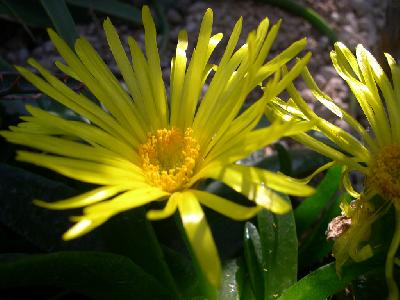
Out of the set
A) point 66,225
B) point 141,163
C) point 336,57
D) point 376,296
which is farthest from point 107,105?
point 376,296

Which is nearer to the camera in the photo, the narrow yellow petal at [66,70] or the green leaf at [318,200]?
the narrow yellow petal at [66,70]

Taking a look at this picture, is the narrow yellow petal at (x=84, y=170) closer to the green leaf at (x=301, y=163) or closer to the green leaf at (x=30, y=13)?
the green leaf at (x=301, y=163)

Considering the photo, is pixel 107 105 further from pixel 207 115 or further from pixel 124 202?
pixel 124 202

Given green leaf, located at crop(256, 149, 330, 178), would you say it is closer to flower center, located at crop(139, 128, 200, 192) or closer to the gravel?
flower center, located at crop(139, 128, 200, 192)

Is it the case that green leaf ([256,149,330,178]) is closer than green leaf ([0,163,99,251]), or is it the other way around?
green leaf ([0,163,99,251])

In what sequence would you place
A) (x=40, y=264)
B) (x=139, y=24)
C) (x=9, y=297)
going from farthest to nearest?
(x=139, y=24)
(x=9, y=297)
(x=40, y=264)

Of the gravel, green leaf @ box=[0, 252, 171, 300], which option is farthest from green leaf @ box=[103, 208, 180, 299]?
the gravel

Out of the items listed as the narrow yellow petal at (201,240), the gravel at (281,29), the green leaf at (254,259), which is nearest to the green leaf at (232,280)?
the green leaf at (254,259)
